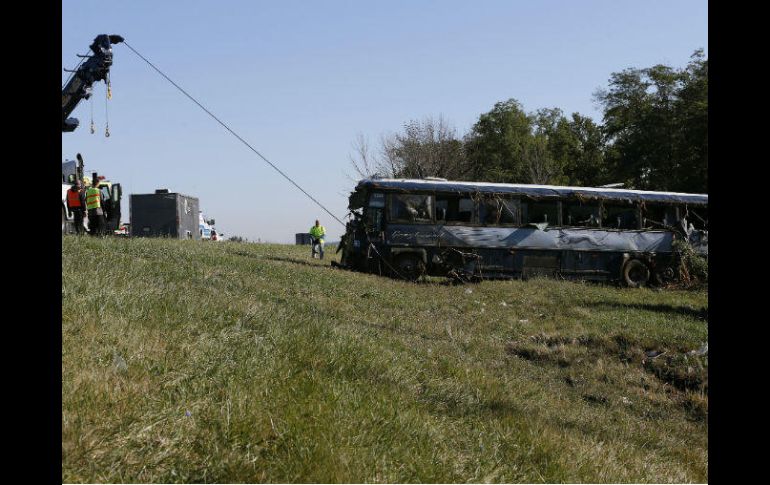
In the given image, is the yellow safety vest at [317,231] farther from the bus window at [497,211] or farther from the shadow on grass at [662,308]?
the shadow on grass at [662,308]

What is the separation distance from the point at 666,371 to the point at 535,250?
1113cm

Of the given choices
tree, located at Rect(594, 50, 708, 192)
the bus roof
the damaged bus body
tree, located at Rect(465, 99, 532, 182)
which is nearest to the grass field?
the damaged bus body

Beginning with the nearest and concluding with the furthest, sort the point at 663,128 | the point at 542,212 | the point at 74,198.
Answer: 1. the point at 74,198
2. the point at 542,212
3. the point at 663,128

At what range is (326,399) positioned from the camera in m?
4.86

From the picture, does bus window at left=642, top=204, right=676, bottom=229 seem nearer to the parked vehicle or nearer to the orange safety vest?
the orange safety vest

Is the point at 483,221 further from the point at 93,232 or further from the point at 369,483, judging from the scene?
the point at 369,483

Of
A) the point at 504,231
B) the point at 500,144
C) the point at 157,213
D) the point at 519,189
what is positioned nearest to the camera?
the point at 504,231

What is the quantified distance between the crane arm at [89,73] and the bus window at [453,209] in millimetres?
10711

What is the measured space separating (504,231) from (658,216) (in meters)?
6.08

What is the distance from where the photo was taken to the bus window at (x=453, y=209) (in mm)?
21938

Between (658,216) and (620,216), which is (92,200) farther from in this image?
(658,216)

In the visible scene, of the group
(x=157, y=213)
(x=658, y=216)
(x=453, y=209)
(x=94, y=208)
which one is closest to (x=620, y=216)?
(x=658, y=216)
